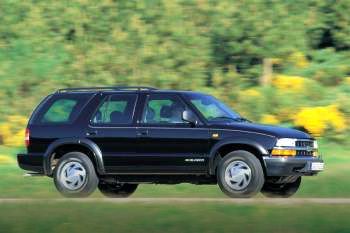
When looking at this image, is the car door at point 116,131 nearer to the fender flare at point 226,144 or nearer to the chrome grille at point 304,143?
the fender flare at point 226,144

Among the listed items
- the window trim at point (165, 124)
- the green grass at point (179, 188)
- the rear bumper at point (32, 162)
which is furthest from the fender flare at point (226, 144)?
the rear bumper at point (32, 162)

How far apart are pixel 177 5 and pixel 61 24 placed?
4094mm

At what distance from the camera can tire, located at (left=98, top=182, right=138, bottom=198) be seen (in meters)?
14.5

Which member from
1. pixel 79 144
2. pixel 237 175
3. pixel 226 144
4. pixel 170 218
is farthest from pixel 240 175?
pixel 170 218

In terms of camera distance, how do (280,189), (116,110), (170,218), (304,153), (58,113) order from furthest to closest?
(280,189)
(58,113)
(116,110)
(304,153)
(170,218)

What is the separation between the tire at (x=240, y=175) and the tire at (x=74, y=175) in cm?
204

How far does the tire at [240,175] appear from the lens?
12469mm

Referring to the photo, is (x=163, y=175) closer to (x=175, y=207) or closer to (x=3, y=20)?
(x=175, y=207)

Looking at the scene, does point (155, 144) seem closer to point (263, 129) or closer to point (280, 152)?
point (263, 129)

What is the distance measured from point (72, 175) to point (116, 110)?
4.01 feet

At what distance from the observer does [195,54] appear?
1066 inches

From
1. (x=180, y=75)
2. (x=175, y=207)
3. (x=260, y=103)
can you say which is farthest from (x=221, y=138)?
(x=180, y=75)

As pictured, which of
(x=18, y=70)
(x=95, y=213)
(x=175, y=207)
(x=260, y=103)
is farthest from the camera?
(x=18, y=70)

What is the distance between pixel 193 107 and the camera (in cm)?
1288
